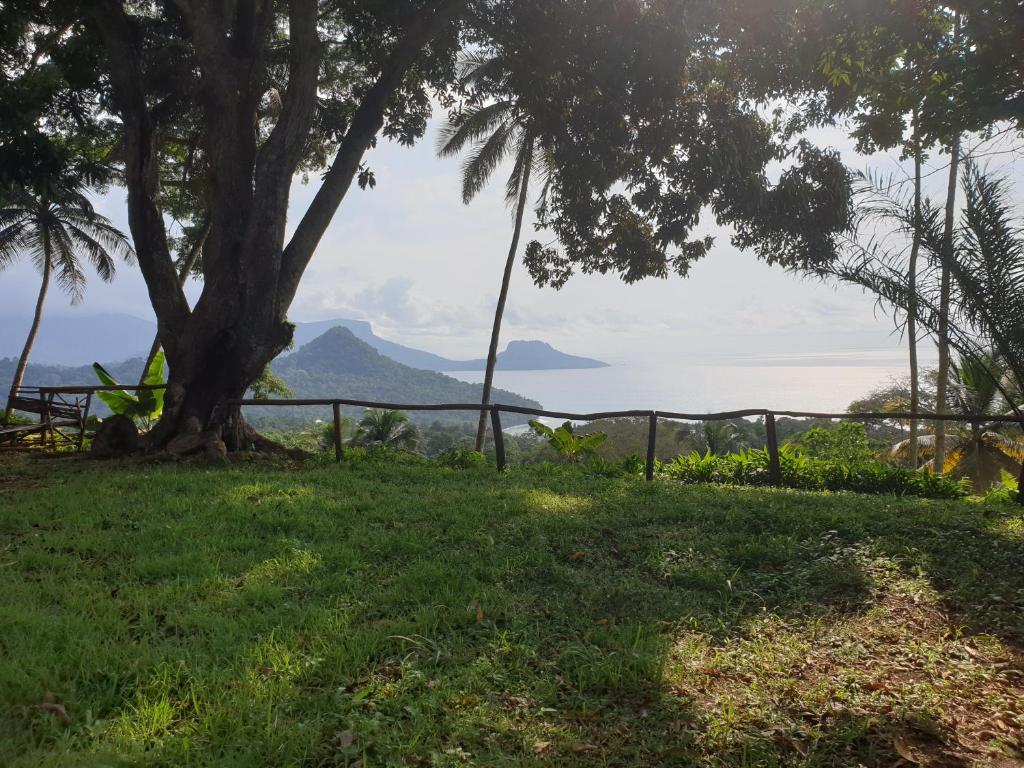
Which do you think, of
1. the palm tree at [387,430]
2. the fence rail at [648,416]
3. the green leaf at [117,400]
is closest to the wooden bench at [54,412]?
the green leaf at [117,400]

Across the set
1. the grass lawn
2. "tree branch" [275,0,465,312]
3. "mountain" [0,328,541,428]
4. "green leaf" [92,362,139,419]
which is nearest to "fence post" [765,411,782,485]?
the grass lawn

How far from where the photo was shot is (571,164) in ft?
37.8

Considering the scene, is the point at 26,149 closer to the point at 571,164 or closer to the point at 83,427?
the point at 83,427

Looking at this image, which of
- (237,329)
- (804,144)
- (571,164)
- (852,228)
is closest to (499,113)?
(571,164)

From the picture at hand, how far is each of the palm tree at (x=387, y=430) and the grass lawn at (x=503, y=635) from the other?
20820 millimetres

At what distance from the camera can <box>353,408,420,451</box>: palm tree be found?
27469 mm

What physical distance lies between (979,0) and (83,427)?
45.5 ft

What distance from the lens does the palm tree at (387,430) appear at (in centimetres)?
2747

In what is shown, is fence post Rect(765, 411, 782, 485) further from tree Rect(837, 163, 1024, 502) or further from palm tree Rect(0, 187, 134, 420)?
palm tree Rect(0, 187, 134, 420)

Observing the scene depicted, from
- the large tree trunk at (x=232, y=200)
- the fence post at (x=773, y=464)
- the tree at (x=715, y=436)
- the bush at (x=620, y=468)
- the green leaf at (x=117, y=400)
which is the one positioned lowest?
the tree at (x=715, y=436)

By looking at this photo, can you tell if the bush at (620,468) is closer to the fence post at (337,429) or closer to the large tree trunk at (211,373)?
the fence post at (337,429)

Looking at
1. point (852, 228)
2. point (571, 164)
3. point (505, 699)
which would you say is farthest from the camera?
point (571, 164)

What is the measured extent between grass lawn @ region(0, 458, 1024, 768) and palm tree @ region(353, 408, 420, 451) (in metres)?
20.8

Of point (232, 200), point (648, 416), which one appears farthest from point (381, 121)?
point (648, 416)
